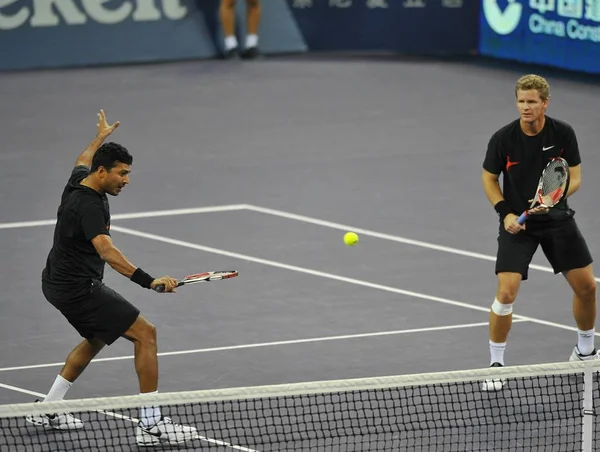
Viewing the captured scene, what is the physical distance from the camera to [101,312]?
8.88 m

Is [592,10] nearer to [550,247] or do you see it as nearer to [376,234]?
[376,234]

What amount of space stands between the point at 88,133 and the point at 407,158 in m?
4.37

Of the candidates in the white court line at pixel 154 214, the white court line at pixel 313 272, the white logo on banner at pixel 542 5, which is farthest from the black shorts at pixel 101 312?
the white logo on banner at pixel 542 5

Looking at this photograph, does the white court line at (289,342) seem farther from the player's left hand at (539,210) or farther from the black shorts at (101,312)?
the player's left hand at (539,210)

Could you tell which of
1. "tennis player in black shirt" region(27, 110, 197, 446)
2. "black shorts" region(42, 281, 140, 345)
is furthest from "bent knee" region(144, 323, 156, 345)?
"black shorts" region(42, 281, 140, 345)

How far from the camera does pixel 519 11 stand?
21359 mm

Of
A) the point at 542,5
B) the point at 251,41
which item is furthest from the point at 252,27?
the point at 542,5

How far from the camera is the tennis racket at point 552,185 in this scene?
9.39m

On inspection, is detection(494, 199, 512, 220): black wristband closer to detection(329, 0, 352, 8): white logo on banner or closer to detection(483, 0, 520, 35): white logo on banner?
detection(483, 0, 520, 35): white logo on banner

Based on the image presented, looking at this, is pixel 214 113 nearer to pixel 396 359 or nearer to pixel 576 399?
pixel 396 359

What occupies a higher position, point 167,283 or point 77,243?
point 77,243

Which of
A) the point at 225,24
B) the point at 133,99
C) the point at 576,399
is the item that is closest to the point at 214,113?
the point at 133,99

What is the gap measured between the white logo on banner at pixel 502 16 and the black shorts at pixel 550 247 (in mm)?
12281

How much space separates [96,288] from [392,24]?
1496 centimetres
